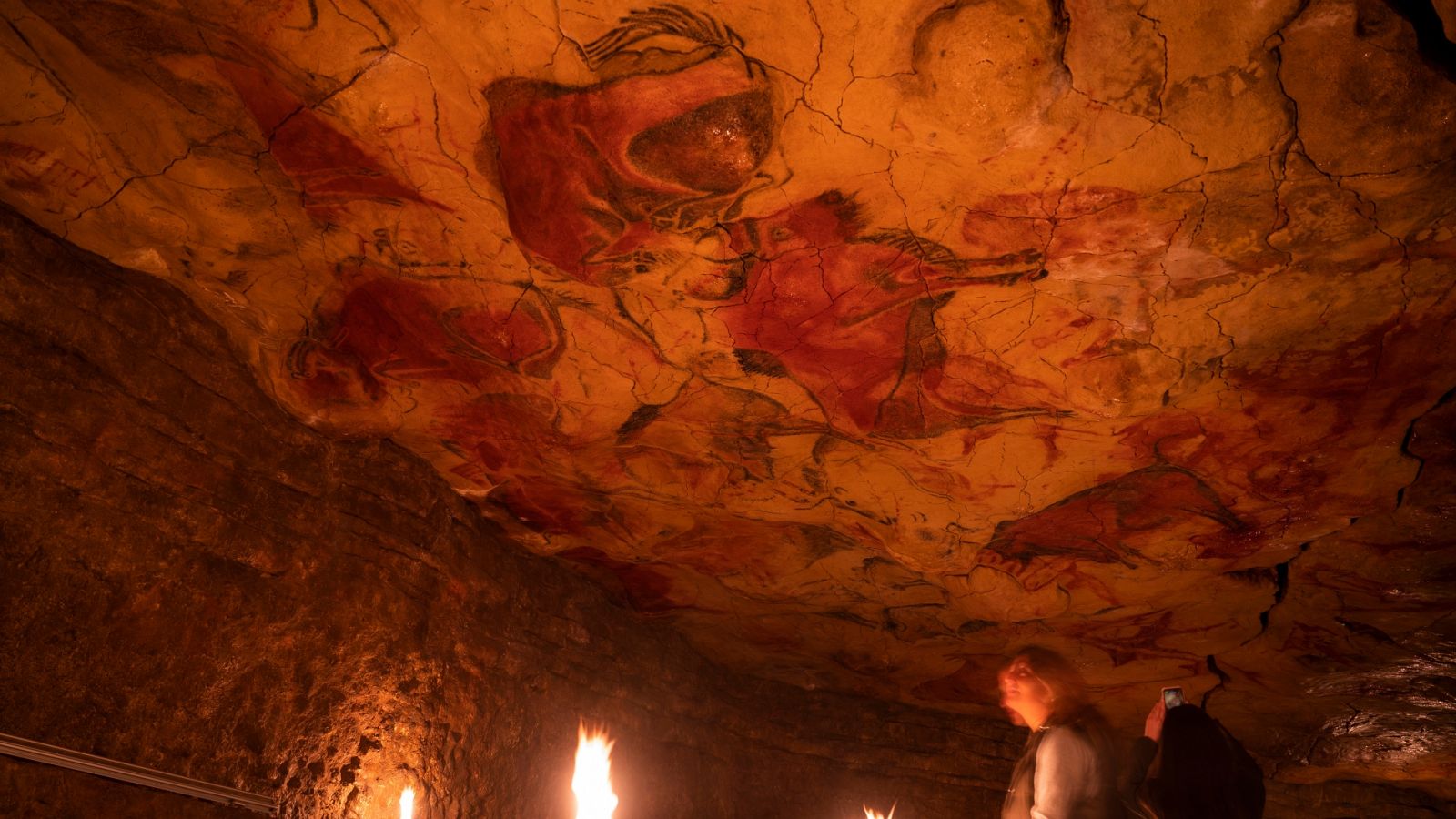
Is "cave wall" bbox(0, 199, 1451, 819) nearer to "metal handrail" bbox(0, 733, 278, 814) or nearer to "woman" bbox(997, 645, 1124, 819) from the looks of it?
"metal handrail" bbox(0, 733, 278, 814)

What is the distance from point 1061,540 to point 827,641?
A: 1.97 meters

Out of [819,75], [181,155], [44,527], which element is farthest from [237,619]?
[819,75]

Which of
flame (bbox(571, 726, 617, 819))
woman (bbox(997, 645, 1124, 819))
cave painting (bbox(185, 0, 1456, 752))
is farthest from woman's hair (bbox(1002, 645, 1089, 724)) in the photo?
flame (bbox(571, 726, 617, 819))

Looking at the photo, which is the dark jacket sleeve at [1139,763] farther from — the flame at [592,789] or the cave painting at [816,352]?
the flame at [592,789]

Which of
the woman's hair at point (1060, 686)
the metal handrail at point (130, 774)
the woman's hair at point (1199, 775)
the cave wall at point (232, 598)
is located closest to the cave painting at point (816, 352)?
the cave wall at point (232, 598)

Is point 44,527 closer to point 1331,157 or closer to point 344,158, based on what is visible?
point 344,158

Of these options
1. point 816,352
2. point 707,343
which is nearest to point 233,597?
point 707,343

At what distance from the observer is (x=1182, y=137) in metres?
2.13

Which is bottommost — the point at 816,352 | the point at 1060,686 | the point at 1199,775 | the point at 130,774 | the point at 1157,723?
the point at 130,774

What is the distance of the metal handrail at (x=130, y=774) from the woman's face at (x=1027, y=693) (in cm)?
268

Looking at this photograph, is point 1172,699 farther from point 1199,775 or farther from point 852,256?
point 852,256

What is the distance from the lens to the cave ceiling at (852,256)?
6.73ft

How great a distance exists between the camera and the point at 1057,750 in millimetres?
2967

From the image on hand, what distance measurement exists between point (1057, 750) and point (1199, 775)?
1.45 feet
